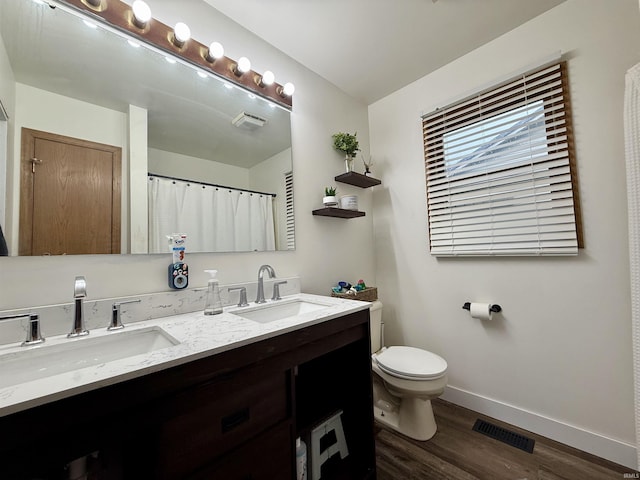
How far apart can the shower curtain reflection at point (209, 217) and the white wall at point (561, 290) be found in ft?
4.11

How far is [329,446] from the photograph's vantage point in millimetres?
1219

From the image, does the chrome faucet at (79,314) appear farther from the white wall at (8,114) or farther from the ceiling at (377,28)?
the ceiling at (377,28)

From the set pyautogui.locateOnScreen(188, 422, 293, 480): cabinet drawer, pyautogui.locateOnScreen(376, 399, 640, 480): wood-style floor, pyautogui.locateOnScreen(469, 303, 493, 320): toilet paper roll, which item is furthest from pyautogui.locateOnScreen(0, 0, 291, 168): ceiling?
pyautogui.locateOnScreen(376, 399, 640, 480): wood-style floor

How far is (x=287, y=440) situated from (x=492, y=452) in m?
1.25

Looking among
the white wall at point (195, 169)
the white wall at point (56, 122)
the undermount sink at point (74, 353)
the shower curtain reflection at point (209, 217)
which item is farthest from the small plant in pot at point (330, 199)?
the undermount sink at point (74, 353)

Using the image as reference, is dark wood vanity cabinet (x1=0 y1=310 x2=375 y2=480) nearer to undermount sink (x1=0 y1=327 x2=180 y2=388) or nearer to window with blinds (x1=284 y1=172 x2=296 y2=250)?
undermount sink (x1=0 y1=327 x2=180 y2=388)

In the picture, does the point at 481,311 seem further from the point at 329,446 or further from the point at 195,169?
the point at 195,169

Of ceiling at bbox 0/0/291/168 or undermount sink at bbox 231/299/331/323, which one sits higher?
ceiling at bbox 0/0/291/168

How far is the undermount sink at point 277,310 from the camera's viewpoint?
130 centimetres

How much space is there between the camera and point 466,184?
72.3 inches

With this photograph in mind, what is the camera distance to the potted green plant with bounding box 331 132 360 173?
6.77 ft

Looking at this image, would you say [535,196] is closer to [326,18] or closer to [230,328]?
[326,18]

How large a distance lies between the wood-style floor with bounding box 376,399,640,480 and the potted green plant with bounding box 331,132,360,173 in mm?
1848

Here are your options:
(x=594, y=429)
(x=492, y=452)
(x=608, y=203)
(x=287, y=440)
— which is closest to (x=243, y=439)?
(x=287, y=440)
